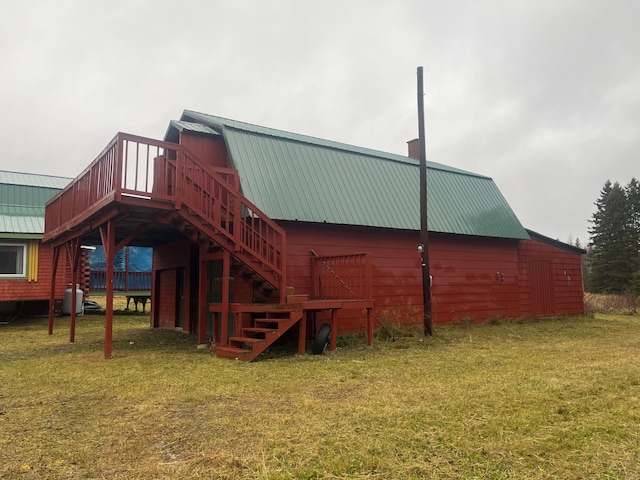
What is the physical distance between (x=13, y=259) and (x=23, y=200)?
144 inches

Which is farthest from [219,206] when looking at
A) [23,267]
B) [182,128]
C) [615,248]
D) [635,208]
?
[635,208]

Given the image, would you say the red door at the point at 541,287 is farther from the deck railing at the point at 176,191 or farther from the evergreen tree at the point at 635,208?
the evergreen tree at the point at 635,208

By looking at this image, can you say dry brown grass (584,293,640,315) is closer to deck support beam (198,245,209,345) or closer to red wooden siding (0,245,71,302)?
deck support beam (198,245,209,345)

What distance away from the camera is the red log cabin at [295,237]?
28.6ft

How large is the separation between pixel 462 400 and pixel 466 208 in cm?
1063

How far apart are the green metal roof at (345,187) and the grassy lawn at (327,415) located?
12.8 ft

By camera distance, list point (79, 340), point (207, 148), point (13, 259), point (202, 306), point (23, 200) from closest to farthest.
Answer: point (202, 306) < point (79, 340) < point (207, 148) < point (13, 259) < point (23, 200)

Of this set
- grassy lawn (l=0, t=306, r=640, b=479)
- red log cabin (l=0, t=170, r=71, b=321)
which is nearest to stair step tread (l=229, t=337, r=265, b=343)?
grassy lawn (l=0, t=306, r=640, b=479)

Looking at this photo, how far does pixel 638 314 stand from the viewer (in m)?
20.0

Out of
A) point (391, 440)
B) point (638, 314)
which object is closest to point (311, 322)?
point (391, 440)

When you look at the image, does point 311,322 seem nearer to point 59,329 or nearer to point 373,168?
point 373,168

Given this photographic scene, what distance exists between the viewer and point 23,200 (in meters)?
19.5

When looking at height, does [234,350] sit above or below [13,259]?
below

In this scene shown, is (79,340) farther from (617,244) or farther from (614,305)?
(617,244)
